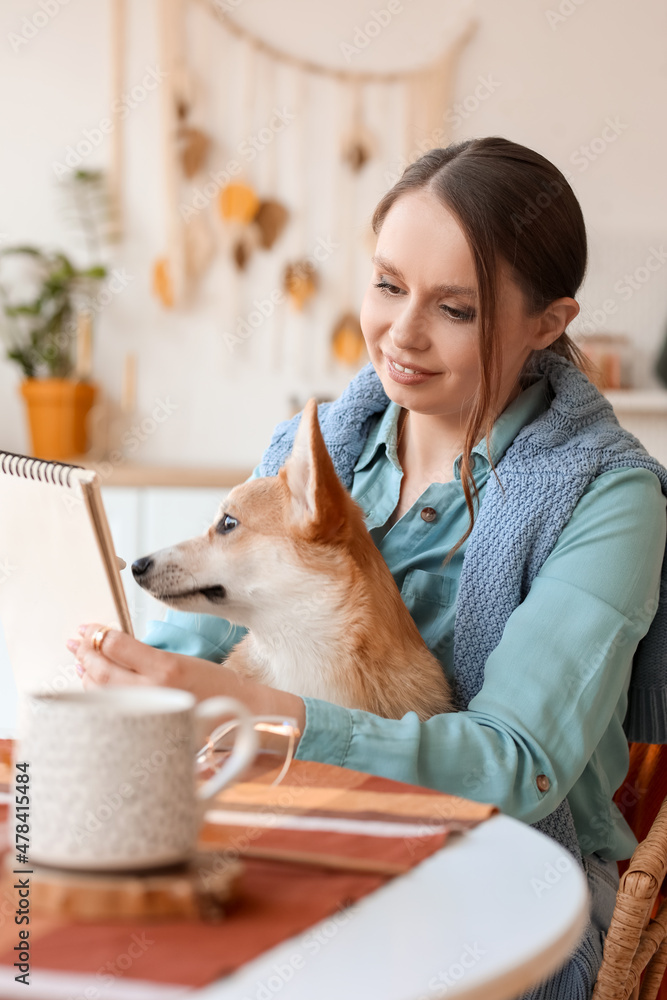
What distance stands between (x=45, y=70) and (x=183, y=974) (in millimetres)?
3092

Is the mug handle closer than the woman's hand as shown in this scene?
Yes

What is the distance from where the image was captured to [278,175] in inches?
122

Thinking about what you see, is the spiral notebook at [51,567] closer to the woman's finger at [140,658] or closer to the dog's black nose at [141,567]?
the woman's finger at [140,658]

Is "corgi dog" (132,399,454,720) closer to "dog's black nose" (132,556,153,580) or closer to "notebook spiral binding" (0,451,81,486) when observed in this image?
"dog's black nose" (132,556,153,580)

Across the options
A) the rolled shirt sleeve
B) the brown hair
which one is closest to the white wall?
the brown hair

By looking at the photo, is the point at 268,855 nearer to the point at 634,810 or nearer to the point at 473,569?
the point at 473,569

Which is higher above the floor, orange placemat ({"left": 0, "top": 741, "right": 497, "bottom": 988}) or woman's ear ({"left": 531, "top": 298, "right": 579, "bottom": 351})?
woman's ear ({"left": 531, "top": 298, "right": 579, "bottom": 351})

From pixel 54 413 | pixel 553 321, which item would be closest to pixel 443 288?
pixel 553 321

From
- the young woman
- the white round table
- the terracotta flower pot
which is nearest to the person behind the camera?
the white round table

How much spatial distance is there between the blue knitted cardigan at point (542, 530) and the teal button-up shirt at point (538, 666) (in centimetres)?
2

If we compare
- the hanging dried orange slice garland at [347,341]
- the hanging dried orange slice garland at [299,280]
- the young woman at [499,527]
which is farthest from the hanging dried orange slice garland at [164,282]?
the young woman at [499,527]

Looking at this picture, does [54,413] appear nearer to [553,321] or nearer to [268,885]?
[553,321]

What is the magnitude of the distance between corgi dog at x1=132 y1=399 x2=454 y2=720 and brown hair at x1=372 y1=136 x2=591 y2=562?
0.49 ft

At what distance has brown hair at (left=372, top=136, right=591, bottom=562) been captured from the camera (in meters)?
1.10
